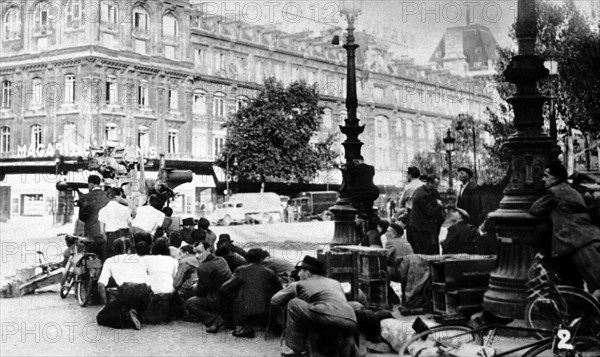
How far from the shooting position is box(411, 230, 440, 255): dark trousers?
460 inches

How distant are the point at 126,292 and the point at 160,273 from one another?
0.71 m

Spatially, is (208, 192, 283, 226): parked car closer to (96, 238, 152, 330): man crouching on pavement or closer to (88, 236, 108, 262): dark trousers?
(88, 236, 108, 262): dark trousers

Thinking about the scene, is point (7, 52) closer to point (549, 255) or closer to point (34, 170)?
point (34, 170)

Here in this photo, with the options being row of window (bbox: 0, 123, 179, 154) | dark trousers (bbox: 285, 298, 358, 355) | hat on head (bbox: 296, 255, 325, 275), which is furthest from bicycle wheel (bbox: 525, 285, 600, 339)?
row of window (bbox: 0, 123, 179, 154)

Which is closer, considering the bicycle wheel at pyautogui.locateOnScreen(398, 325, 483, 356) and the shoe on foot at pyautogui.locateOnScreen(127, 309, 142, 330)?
the bicycle wheel at pyautogui.locateOnScreen(398, 325, 483, 356)

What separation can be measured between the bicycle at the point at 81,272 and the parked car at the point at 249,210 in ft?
94.4

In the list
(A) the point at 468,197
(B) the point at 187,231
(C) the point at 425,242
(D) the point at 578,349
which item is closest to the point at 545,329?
(D) the point at 578,349

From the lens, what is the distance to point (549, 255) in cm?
745

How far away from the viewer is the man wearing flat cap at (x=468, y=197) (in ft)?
42.3

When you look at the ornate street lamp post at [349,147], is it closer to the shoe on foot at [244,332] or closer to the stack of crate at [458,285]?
the stack of crate at [458,285]

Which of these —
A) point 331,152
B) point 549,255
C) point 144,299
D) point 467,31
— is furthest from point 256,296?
point 467,31

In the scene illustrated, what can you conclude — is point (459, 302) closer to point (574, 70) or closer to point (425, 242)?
point (425, 242)

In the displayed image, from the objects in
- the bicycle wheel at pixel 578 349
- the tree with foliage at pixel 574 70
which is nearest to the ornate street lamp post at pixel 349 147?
the bicycle wheel at pixel 578 349

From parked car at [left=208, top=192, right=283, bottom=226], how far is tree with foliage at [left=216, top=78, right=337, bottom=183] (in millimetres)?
2909
